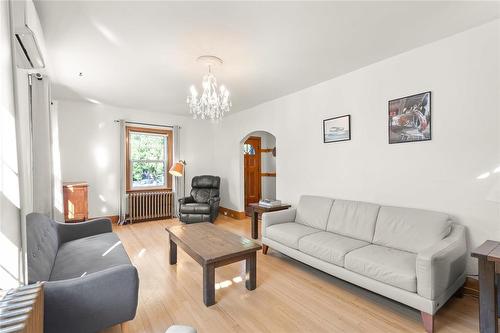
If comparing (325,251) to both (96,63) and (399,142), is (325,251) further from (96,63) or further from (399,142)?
(96,63)

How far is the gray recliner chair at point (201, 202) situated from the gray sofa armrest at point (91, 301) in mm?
3160

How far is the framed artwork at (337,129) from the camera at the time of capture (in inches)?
132

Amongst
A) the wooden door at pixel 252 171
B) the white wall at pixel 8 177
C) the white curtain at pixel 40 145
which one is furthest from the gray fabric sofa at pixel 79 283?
the wooden door at pixel 252 171

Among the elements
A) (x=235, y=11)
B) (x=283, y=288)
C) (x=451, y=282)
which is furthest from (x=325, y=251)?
(x=235, y=11)

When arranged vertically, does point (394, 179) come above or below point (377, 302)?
above

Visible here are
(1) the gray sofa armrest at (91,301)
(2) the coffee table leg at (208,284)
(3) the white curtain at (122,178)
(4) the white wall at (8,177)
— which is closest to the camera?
(4) the white wall at (8,177)

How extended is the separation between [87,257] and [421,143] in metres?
3.62

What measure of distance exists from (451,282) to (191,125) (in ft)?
18.4

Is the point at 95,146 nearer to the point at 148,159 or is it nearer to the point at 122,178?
the point at 122,178

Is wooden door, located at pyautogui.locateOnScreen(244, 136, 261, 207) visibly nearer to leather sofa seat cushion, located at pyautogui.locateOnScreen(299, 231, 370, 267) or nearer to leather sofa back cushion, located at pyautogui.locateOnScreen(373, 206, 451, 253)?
leather sofa seat cushion, located at pyautogui.locateOnScreen(299, 231, 370, 267)

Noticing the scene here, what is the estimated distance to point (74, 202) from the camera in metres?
4.18

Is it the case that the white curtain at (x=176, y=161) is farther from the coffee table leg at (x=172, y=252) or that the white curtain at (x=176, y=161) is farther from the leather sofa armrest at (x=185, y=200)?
the coffee table leg at (x=172, y=252)

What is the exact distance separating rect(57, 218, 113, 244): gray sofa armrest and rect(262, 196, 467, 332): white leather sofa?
2.11 meters

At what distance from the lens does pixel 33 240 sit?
1.85 m
